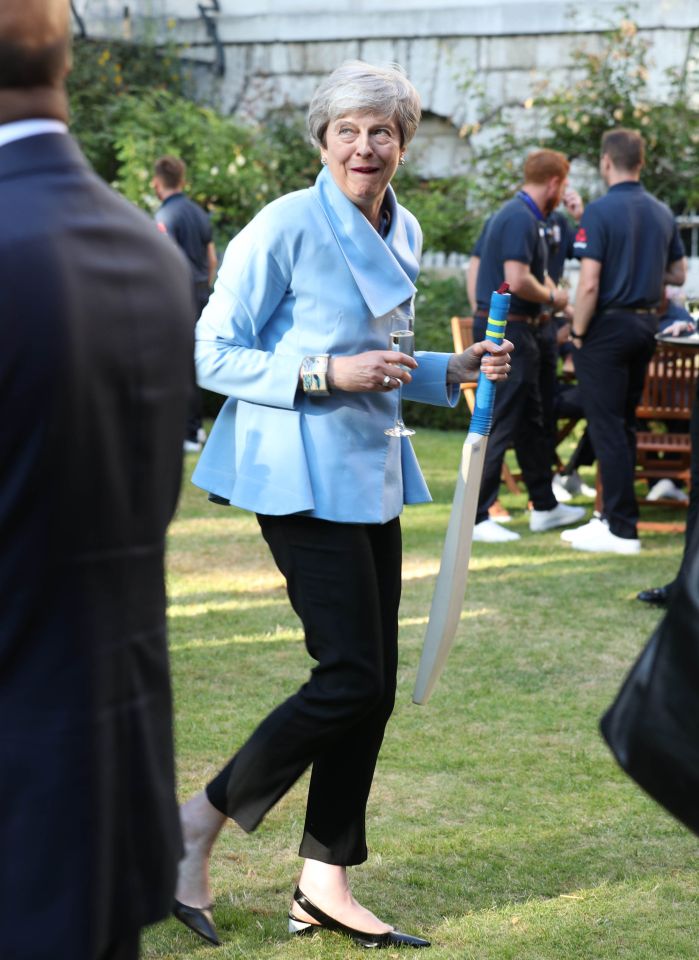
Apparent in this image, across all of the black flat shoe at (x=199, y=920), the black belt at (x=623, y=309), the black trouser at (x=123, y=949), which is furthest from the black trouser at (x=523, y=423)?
the black trouser at (x=123, y=949)

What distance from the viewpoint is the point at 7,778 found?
5.51ft

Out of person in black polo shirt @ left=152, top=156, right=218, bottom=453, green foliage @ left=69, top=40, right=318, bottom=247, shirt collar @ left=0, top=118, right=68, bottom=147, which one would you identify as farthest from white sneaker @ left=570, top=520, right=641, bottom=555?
green foliage @ left=69, top=40, right=318, bottom=247

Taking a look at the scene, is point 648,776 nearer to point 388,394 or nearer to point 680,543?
point 388,394

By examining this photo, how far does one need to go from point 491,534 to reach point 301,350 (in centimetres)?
542

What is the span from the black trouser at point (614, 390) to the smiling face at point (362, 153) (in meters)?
5.14

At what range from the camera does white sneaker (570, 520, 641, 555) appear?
820 cm

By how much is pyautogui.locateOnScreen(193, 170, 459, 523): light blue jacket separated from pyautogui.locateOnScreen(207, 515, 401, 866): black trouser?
0.09 m

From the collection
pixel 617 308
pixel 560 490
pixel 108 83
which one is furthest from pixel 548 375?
pixel 108 83

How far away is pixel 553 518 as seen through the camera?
8891mm

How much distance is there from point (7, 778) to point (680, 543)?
7.24 metres

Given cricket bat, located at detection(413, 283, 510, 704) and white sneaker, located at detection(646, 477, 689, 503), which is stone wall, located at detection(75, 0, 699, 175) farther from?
cricket bat, located at detection(413, 283, 510, 704)

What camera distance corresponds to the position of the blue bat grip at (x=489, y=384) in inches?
135

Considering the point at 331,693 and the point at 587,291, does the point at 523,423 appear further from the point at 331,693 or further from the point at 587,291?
the point at 331,693

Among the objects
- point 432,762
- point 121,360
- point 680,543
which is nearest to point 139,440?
point 121,360
